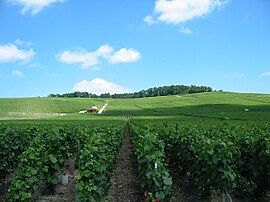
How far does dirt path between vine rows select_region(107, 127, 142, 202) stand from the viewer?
13715 millimetres

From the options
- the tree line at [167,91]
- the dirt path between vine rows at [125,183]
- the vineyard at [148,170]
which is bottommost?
the dirt path between vine rows at [125,183]

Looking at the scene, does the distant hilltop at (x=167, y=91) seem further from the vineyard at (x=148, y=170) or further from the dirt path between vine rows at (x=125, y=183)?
the vineyard at (x=148, y=170)

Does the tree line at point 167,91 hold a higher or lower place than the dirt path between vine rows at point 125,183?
higher

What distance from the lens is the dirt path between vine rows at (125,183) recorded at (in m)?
13.7

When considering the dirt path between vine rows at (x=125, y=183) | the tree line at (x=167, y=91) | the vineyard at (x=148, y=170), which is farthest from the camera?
the tree line at (x=167, y=91)

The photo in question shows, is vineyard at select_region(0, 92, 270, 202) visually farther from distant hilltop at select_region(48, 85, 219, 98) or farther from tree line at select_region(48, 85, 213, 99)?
distant hilltop at select_region(48, 85, 219, 98)

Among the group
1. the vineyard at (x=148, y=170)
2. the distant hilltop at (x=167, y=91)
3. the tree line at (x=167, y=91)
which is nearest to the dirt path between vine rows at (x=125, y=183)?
the vineyard at (x=148, y=170)

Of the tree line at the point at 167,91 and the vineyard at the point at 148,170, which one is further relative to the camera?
the tree line at the point at 167,91

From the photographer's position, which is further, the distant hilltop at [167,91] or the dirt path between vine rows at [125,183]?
the distant hilltop at [167,91]

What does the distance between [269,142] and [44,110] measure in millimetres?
86268

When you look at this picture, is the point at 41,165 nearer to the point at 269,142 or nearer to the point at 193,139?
the point at 193,139

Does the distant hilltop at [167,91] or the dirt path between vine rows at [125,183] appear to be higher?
the distant hilltop at [167,91]

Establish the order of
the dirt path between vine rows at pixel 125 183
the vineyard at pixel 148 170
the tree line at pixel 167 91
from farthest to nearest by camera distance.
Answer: the tree line at pixel 167 91 < the dirt path between vine rows at pixel 125 183 < the vineyard at pixel 148 170

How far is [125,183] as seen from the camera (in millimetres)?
15734
